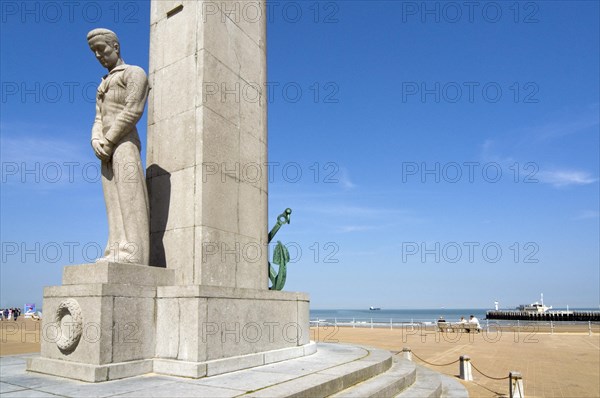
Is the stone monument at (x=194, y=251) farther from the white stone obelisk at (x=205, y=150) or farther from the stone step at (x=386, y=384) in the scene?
the stone step at (x=386, y=384)

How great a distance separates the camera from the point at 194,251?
8.24 meters

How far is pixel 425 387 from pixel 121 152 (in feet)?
22.9

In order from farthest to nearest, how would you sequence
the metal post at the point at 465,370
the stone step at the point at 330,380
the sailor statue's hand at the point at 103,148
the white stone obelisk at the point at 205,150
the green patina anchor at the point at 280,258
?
the metal post at the point at 465,370, the green patina anchor at the point at 280,258, the white stone obelisk at the point at 205,150, the sailor statue's hand at the point at 103,148, the stone step at the point at 330,380

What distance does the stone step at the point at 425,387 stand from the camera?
805 centimetres

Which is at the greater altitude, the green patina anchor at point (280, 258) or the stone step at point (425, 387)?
the green patina anchor at point (280, 258)

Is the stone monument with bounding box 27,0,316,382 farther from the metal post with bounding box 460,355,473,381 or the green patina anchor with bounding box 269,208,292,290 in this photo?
the metal post with bounding box 460,355,473,381

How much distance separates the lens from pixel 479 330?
31.5 metres

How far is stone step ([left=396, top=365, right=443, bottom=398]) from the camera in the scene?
8047 millimetres

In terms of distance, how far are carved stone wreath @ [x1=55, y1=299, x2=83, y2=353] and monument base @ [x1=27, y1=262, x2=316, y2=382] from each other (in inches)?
0.5

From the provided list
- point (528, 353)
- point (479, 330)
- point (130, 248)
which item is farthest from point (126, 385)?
point (479, 330)

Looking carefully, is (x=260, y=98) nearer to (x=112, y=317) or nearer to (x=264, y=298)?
(x=264, y=298)

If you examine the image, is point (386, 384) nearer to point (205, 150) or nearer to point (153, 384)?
point (153, 384)

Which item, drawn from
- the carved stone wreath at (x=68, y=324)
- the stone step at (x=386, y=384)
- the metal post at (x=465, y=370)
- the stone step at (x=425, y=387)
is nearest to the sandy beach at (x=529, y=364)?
the metal post at (x=465, y=370)

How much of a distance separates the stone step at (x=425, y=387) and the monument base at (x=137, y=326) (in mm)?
2768
